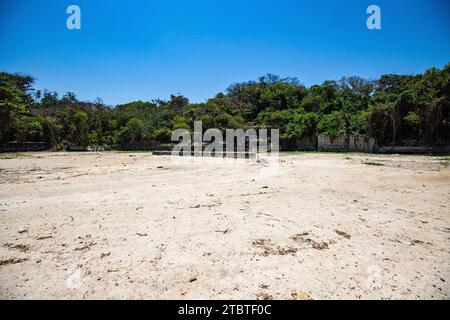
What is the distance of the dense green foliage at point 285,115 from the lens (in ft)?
75.6

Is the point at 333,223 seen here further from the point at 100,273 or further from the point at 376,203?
the point at 100,273

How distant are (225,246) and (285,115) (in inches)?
1298

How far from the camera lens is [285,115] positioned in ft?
113

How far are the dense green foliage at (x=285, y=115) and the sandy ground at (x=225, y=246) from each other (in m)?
22.4

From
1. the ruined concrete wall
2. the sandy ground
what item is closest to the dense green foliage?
the ruined concrete wall

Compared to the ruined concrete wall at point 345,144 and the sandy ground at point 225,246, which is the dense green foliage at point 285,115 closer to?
the ruined concrete wall at point 345,144

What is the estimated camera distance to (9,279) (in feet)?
8.50

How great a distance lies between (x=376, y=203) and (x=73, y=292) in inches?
231

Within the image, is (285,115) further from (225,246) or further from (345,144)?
(225,246)

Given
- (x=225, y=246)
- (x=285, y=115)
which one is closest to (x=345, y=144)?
(x=285, y=115)

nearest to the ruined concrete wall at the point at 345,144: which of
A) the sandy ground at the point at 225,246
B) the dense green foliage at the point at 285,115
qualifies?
the dense green foliage at the point at 285,115

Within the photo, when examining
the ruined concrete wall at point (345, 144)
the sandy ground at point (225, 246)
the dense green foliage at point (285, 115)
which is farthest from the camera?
the ruined concrete wall at point (345, 144)

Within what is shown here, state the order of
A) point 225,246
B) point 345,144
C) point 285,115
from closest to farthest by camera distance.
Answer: point 225,246
point 345,144
point 285,115
